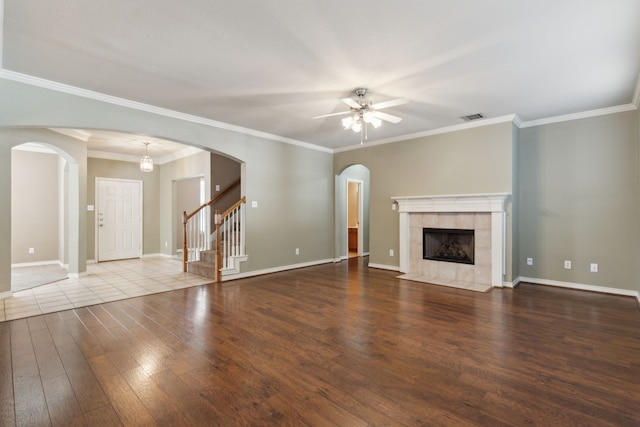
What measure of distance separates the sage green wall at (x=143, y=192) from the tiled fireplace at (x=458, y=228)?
22.0ft

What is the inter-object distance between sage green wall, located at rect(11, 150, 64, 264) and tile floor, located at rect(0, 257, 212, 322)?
4.22ft

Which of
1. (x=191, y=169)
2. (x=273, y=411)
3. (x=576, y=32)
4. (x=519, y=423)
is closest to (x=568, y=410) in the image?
(x=519, y=423)

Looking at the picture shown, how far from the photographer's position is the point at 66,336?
294cm

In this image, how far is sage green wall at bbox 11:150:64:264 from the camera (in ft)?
22.0

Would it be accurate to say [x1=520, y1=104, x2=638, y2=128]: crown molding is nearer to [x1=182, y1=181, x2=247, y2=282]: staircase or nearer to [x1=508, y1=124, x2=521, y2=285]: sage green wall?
[x1=508, y1=124, x2=521, y2=285]: sage green wall

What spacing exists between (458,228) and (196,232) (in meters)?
5.13

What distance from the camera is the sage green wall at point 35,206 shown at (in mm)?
6715

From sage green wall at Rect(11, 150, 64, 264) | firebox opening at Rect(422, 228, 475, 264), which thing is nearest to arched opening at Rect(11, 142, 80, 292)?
sage green wall at Rect(11, 150, 64, 264)

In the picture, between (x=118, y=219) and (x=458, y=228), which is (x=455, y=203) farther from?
(x=118, y=219)

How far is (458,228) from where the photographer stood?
5.30m

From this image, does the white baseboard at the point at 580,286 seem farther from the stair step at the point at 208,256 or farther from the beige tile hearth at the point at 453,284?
the stair step at the point at 208,256

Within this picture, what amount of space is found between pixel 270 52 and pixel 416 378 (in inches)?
120

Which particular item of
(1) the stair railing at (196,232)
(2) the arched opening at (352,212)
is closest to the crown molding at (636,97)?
(2) the arched opening at (352,212)

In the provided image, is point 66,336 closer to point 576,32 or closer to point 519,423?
point 519,423
